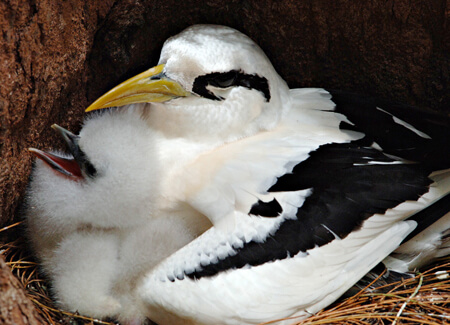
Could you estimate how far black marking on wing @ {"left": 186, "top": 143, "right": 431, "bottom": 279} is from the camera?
83.3 inches

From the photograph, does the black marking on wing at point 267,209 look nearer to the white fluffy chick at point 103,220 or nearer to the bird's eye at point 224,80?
the white fluffy chick at point 103,220

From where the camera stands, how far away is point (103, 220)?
242 centimetres

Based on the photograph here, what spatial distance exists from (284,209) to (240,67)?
0.68 metres

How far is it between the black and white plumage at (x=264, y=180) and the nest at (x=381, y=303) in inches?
4.2

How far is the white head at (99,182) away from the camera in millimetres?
2391

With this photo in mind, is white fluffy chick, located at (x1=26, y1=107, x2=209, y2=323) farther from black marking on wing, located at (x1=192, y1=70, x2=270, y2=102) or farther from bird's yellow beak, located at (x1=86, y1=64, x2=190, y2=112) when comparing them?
black marking on wing, located at (x1=192, y1=70, x2=270, y2=102)

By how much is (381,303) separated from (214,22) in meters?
1.58

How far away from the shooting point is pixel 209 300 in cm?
208

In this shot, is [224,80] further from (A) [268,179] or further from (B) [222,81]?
(A) [268,179]

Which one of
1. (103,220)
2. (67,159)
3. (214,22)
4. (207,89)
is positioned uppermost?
(214,22)

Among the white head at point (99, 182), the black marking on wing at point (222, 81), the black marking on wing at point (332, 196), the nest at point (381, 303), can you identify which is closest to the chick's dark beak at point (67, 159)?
the white head at point (99, 182)

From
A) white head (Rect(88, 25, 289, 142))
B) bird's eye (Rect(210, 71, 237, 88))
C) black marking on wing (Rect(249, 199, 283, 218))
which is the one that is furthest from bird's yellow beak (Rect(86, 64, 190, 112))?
black marking on wing (Rect(249, 199, 283, 218))

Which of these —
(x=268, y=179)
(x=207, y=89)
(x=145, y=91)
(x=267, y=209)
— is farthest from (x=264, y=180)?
(x=145, y=91)

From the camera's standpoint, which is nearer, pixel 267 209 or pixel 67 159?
pixel 267 209
